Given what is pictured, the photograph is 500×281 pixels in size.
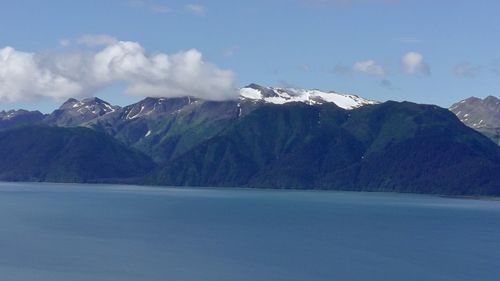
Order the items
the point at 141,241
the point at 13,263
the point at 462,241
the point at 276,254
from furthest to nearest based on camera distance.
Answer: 1. the point at 462,241
2. the point at 141,241
3. the point at 276,254
4. the point at 13,263

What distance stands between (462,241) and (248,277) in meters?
61.5

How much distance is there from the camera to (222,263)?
118750mm

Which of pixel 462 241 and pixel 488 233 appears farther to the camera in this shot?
pixel 488 233

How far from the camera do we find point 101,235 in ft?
503

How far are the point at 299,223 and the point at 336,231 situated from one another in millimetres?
19985

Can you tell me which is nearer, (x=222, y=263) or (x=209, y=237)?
(x=222, y=263)

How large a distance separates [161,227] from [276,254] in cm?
4731

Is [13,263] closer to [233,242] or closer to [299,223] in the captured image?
[233,242]

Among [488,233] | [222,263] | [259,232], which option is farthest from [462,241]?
[222,263]

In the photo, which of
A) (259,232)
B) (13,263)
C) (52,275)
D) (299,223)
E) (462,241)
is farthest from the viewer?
(299,223)

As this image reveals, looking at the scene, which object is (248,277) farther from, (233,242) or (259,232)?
(259,232)

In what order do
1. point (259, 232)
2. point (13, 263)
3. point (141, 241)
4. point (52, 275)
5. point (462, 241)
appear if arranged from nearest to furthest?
point (52, 275)
point (13, 263)
point (141, 241)
point (462, 241)
point (259, 232)

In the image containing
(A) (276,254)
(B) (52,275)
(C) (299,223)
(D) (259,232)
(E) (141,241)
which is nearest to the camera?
(B) (52,275)

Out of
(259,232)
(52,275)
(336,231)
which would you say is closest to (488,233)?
(336,231)
